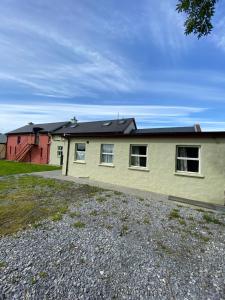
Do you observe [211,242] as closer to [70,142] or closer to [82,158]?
[82,158]

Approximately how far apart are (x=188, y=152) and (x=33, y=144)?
2457cm

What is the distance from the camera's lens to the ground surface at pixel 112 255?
10.1 ft

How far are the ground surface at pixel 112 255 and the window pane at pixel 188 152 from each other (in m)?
3.40

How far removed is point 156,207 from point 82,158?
8.42 meters

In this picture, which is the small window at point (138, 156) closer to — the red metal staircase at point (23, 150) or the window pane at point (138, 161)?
the window pane at point (138, 161)

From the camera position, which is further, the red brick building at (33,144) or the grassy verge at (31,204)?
the red brick building at (33,144)

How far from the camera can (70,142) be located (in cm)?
1530

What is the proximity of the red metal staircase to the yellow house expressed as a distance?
16782mm

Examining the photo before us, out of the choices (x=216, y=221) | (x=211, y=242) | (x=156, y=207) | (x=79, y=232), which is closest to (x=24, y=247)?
(x=79, y=232)

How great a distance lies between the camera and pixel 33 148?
28.9 metres

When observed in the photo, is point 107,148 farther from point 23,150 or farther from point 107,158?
point 23,150

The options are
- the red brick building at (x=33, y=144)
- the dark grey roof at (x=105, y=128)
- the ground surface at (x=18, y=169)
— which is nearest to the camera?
the ground surface at (x=18, y=169)

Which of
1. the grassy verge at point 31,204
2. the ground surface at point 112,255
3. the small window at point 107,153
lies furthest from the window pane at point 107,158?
the ground surface at point 112,255

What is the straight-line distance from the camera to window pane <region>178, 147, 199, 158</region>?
9.53 meters
